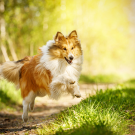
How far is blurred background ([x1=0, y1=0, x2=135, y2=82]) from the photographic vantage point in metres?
11.1

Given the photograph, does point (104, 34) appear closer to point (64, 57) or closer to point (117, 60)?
point (117, 60)

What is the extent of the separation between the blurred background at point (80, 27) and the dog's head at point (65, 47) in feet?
18.0

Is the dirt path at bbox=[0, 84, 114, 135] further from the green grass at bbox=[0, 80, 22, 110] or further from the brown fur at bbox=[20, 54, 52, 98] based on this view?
the brown fur at bbox=[20, 54, 52, 98]

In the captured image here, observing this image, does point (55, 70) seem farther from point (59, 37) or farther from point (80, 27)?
point (80, 27)

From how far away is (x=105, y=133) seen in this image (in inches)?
82.6

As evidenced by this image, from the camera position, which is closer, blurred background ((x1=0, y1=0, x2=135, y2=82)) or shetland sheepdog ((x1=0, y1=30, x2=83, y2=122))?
shetland sheepdog ((x1=0, y1=30, x2=83, y2=122))

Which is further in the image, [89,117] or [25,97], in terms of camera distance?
[25,97]

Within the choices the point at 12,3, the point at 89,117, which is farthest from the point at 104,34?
the point at 89,117

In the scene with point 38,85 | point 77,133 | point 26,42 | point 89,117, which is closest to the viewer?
point 77,133

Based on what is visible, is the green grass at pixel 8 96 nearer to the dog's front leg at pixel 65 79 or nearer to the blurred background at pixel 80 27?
the dog's front leg at pixel 65 79

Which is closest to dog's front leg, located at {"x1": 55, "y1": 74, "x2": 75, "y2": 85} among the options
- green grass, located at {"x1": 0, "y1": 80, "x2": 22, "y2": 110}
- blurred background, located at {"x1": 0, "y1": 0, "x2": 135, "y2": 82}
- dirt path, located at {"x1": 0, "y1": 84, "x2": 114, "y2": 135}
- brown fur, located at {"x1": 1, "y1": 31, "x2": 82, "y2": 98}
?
brown fur, located at {"x1": 1, "y1": 31, "x2": 82, "y2": 98}

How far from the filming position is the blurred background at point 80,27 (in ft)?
36.4

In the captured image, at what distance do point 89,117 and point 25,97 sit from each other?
6.16ft

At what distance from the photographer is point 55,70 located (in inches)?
142
